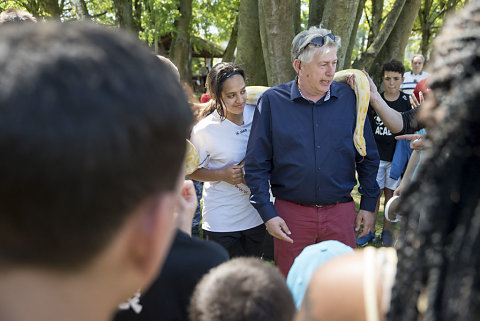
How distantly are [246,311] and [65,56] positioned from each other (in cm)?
99

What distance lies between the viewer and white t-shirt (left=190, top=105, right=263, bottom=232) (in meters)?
3.63

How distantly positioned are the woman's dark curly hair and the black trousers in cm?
283

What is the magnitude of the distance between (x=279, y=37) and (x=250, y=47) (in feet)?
3.64

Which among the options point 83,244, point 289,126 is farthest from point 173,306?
point 289,126

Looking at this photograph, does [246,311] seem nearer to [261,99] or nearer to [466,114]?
[466,114]

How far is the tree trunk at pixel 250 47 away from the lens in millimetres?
6328

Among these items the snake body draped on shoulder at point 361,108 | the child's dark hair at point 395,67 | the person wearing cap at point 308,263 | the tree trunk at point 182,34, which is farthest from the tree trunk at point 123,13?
the person wearing cap at point 308,263

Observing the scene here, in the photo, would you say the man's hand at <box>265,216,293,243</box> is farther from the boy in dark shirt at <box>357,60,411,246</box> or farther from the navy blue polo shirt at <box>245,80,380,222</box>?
the boy in dark shirt at <box>357,60,411,246</box>

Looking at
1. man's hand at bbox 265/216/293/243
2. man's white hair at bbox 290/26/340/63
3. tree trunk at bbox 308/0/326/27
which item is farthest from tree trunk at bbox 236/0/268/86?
man's hand at bbox 265/216/293/243

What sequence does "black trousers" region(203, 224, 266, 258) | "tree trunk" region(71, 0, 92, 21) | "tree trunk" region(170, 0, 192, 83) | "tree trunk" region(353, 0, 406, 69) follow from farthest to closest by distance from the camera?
"tree trunk" region(170, 0, 192, 83), "tree trunk" region(71, 0, 92, 21), "tree trunk" region(353, 0, 406, 69), "black trousers" region(203, 224, 266, 258)

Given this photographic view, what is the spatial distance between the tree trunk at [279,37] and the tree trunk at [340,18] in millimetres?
448

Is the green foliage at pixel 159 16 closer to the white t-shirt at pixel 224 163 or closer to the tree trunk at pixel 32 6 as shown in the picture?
the tree trunk at pixel 32 6

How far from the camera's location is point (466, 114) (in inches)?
34.0

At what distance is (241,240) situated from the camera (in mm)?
3898
